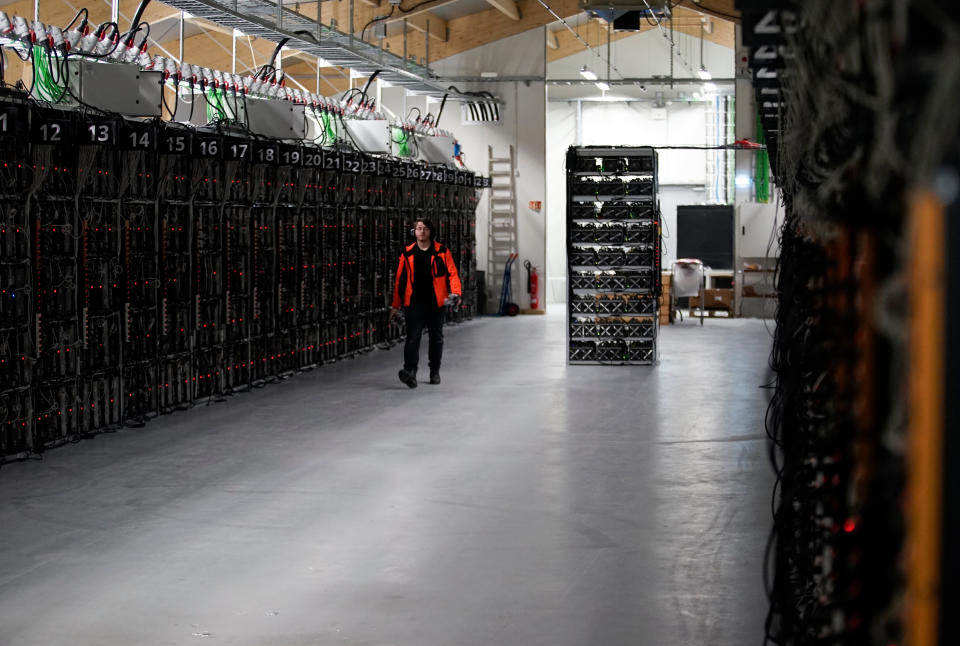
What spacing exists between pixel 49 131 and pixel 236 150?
3.38 metres

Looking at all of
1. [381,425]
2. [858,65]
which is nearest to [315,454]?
[381,425]

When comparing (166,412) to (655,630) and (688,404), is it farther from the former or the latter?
(655,630)

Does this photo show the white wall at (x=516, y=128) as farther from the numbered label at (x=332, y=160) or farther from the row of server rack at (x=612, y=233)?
the numbered label at (x=332, y=160)

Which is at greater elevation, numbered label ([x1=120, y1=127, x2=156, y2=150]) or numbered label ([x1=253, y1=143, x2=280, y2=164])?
numbered label ([x1=253, y1=143, x2=280, y2=164])

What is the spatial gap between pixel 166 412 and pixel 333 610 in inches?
253

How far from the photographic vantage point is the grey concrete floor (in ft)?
18.8

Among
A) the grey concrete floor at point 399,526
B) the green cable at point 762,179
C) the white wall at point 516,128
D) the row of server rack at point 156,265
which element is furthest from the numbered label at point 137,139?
the green cable at point 762,179

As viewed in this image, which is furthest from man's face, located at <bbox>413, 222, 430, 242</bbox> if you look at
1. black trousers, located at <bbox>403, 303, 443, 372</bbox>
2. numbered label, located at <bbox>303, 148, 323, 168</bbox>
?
numbered label, located at <bbox>303, 148, 323, 168</bbox>

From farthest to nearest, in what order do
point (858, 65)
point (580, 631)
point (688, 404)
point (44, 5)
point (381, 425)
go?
point (44, 5) → point (688, 404) → point (381, 425) → point (580, 631) → point (858, 65)

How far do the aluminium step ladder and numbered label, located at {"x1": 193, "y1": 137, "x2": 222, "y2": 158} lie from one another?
14048mm

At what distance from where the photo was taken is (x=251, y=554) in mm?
6891

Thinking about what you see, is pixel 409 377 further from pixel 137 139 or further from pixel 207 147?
pixel 137 139

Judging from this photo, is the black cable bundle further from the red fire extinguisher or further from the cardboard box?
the red fire extinguisher

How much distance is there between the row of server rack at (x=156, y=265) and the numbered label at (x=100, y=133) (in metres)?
0.02
